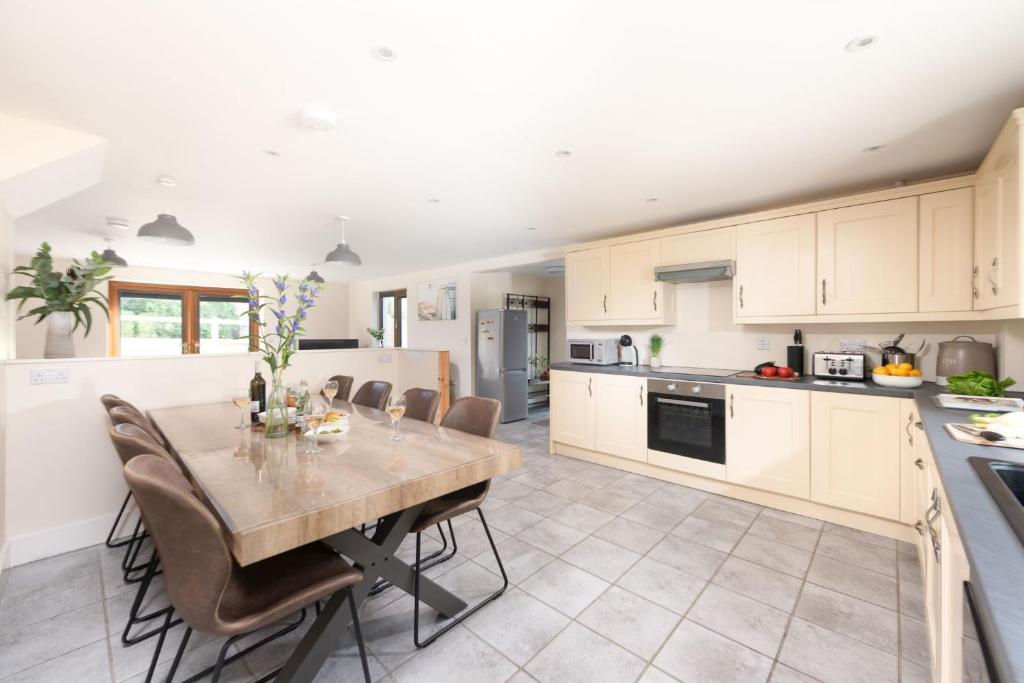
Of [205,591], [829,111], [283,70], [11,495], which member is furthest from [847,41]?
[11,495]

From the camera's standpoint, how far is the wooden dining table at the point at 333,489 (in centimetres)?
122

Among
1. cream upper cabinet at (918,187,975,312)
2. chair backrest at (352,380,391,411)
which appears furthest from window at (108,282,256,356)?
cream upper cabinet at (918,187,975,312)

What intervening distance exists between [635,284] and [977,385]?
7.61ft

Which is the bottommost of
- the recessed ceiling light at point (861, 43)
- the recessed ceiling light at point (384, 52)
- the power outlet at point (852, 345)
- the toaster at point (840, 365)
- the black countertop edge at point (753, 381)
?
the black countertop edge at point (753, 381)

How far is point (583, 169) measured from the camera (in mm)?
2707

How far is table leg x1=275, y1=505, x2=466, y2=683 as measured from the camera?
1.43 m

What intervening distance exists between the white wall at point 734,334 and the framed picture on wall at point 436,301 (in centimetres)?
295

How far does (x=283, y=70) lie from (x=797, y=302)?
344 centimetres

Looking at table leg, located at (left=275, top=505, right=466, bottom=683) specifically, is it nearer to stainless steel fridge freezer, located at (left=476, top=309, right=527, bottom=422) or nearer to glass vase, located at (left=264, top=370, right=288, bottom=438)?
glass vase, located at (left=264, top=370, right=288, bottom=438)

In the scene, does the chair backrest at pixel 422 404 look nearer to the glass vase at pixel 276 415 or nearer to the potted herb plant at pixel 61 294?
the glass vase at pixel 276 415

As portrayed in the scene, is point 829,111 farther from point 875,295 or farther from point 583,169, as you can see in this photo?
point 875,295

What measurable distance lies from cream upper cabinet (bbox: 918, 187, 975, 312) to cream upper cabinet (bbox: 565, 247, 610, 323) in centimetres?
227

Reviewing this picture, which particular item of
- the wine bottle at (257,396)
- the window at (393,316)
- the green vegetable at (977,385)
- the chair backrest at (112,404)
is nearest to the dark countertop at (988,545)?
the green vegetable at (977,385)

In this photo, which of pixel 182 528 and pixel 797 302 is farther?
pixel 797 302
